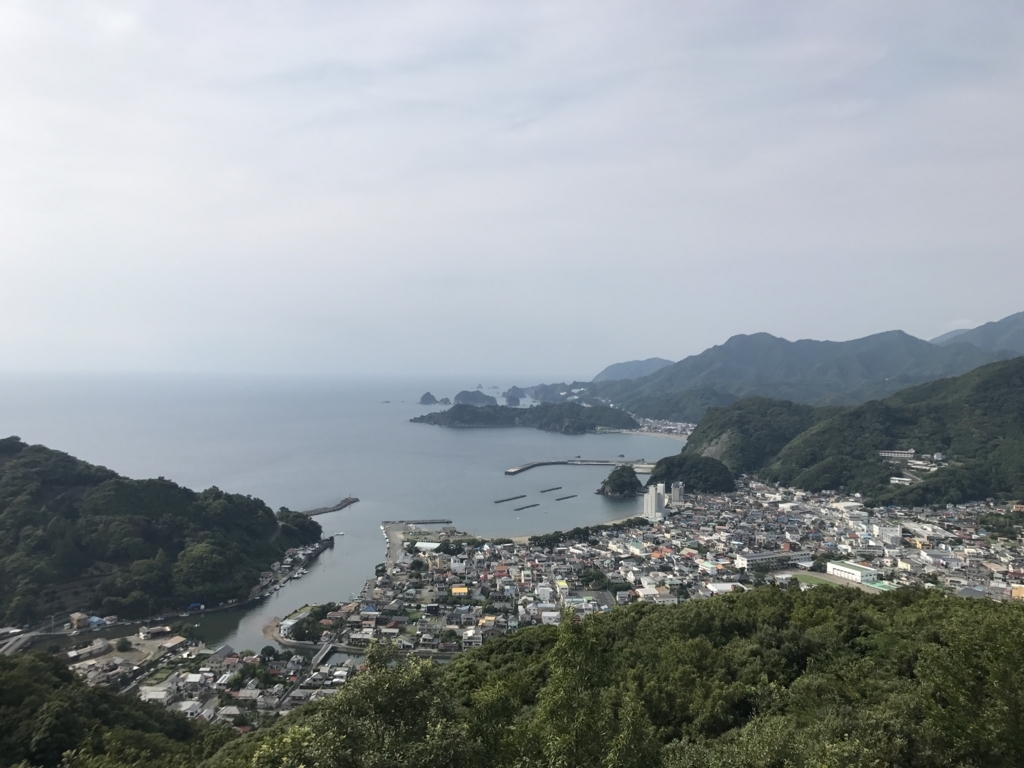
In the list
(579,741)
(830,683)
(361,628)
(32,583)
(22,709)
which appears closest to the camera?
(579,741)

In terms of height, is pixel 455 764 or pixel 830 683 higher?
pixel 455 764

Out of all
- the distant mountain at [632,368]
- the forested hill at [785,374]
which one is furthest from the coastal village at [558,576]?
the distant mountain at [632,368]

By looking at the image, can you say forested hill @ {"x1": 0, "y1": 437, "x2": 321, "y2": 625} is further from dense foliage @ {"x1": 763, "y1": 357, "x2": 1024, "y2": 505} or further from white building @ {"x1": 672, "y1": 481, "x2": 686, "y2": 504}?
dense foliage @ {"x1": 763, "y1": 357, "x2": 1024, "y2": 505}

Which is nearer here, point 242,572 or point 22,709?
point 22,709

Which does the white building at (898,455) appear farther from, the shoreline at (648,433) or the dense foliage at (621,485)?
the shoreline at (648,433)

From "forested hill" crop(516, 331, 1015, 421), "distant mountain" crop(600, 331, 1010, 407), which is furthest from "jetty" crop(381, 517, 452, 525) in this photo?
"distant mountain" crop(600, 331, 1010, 407)

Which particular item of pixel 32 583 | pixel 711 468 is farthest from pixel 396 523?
pixel 711 468

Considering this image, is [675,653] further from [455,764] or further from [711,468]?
[711,468]
